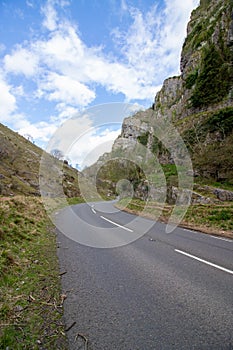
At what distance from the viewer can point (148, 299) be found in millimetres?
3908

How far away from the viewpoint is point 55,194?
53906mm

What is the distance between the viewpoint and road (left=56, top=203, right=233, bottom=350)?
9.25ft

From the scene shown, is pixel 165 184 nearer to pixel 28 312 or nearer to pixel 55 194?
pixel 28 312

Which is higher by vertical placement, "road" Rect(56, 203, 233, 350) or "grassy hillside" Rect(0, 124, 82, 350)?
"road" Rect(56, 203, 233, 350)

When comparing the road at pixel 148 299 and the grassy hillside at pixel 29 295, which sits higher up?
the road at pixel 148 299

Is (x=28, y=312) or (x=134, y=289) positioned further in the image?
(x=134, y=289)

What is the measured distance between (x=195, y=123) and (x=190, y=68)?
21405 mm

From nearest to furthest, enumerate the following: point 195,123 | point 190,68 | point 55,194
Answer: point 195,123
point 190,68
point 55,194

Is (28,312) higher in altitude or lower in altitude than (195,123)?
lower

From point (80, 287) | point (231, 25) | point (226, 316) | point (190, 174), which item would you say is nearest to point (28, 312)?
point (80, 287)

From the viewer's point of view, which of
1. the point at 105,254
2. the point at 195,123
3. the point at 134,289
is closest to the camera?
the point at 134,289

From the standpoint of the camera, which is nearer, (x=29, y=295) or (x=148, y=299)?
(x=148, y=299)

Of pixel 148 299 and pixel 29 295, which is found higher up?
pixel 148 299

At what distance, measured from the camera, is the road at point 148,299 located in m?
2.82
